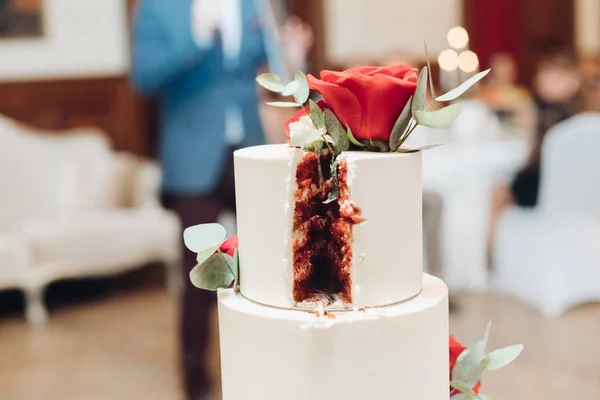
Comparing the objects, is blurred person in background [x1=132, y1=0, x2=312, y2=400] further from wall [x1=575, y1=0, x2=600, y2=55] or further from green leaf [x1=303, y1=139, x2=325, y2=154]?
wall [x1=575, y1=0, x2=600, y2=55]

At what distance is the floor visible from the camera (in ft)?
10.8

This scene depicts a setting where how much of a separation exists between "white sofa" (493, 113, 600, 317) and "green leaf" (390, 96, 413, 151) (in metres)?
2.95

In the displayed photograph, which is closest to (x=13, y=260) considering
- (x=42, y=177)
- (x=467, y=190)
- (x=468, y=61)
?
(x=42, y=177)

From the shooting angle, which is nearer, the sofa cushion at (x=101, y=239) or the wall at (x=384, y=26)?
the sofa cushion at (x=101, y=239)

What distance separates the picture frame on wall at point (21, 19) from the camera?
5375 mm

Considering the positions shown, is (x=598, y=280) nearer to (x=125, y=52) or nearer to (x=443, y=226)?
(x=443, y=226)

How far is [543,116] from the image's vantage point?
14.2ft

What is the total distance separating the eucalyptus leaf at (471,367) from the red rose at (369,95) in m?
0.37

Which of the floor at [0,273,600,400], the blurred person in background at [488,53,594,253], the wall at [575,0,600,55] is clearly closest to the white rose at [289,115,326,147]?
the floor at [0,273,600,400]

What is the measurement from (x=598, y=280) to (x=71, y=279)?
10.2 ft

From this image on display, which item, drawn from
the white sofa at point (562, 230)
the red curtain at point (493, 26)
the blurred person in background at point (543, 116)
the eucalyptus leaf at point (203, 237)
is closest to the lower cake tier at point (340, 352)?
the eucalyptus leaf at point (203, 237)

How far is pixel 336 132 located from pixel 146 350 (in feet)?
10.0

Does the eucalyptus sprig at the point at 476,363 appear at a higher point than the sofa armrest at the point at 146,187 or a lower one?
higher

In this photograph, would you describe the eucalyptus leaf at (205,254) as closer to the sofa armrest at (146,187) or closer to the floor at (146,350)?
the floor at (146,350)
